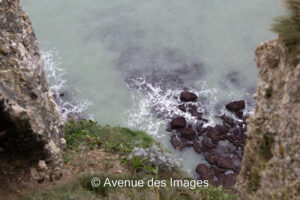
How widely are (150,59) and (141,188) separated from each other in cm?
826

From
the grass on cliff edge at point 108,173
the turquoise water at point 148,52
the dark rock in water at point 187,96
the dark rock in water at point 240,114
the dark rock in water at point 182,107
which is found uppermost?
the turquoise water at point 148,52

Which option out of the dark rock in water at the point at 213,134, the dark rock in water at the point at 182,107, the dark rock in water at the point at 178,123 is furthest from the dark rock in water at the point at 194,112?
the dark rock in water at the point at 213,134

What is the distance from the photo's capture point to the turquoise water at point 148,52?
13.2 meters

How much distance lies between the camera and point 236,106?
1252 centimetres

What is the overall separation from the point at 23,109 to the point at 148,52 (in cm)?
956

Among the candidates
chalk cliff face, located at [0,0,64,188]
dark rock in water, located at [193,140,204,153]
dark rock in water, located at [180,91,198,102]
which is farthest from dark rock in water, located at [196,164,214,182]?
chalk cliff face, located at [0,0,64,188]

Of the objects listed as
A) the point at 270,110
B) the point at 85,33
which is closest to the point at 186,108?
the point at 85,33

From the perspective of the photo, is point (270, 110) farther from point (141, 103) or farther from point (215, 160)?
point (141, 103)

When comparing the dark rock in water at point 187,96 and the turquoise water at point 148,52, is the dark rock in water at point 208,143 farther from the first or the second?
the dark rock in water at point 187,96

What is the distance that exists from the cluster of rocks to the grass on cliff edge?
1687 mm

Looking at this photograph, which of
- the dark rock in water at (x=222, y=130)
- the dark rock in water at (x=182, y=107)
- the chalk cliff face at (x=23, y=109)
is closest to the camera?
the chalk cliff face at (x=23, y=109)

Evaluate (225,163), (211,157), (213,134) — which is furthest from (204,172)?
(213,134)

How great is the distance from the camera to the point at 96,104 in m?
13.4

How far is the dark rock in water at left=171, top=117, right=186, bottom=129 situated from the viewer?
39.4ft
